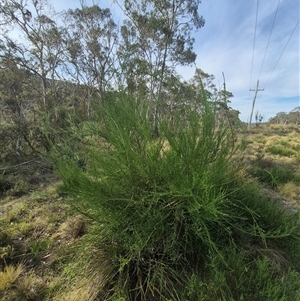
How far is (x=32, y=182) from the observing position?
248 inches

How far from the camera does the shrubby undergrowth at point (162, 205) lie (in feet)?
5.64

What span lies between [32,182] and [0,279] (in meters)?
4.71

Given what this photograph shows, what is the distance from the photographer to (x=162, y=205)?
1.83 m

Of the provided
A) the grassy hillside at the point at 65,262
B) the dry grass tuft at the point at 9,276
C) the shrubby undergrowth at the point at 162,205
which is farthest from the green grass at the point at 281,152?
the dry grass tuft at the point at 9,276

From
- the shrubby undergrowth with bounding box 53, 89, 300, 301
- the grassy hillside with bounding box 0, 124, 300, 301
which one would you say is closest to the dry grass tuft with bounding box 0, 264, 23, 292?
the grassy hillside with bounding box 0, 124, 300, 301

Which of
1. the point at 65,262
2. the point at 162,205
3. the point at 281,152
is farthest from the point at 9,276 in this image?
the point at 281,152

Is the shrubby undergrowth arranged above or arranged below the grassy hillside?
above

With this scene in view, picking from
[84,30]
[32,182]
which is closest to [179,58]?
[84,30]

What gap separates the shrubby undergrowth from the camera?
172cm

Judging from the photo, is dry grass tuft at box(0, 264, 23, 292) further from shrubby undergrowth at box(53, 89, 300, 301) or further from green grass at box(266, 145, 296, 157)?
green grass at box(266, 145, 296, 157)

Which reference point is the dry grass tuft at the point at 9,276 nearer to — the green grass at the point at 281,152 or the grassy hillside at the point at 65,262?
the grassy hillside at the point at 65,262

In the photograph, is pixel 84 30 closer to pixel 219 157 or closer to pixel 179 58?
pixel 179 58

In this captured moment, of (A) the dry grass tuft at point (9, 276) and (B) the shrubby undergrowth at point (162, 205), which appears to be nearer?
(B) the shrubby undergrowth at point (162, 205)

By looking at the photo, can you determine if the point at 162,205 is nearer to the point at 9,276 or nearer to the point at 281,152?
the point at 9,276
